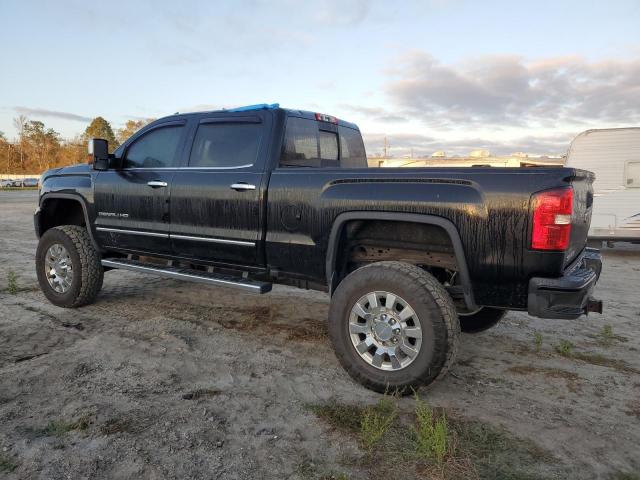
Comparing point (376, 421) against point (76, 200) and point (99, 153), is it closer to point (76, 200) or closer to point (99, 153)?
point (99, 153)

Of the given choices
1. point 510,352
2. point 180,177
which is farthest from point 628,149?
point 180,177

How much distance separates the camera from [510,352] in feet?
13.9

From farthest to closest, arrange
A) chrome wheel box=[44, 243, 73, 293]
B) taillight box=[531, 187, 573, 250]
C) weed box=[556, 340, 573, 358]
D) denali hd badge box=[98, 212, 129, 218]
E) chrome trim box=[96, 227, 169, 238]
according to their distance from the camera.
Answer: chrome wheel box=[44, 243, 73, 293] < denali hd badge box=[98, 212, 129, 218] < chrome trim box=[96, 227, 169, 238] < weed box=[556, 340, 573, 358] < taillight box=[531, 187, 573, 250]

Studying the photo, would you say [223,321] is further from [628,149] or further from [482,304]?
[628,149]

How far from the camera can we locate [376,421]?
8.70 ft

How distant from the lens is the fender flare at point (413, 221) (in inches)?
124

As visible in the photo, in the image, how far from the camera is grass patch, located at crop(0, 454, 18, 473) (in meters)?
2.37

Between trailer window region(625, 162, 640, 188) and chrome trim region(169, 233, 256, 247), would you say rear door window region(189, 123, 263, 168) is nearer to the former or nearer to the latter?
chrome trim region(169, 233, 256, 247)

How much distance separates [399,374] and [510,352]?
1.54m

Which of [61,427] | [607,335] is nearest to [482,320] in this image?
[607,335]

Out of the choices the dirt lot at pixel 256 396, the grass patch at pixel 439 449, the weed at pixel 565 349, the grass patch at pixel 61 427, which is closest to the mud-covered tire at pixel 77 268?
the dirt lot at pixel 256 396

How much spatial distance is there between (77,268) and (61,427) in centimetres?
276

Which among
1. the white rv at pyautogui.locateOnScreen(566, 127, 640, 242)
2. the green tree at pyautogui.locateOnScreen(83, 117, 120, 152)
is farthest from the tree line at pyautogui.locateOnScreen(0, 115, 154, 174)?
the white rv at pyautogui.locateOnScreen(566, 127, 640, 242)

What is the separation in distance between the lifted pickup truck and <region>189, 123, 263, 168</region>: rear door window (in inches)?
0.5
